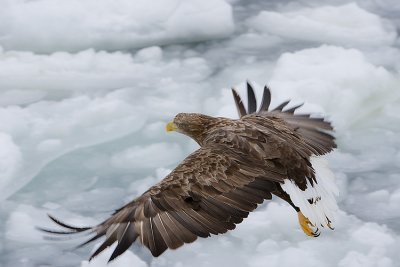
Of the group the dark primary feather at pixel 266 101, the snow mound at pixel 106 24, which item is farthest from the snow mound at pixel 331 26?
the dark primary feather at pixel 266 101

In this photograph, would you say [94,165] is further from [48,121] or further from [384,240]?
[384,240]

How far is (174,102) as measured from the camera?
267 inches

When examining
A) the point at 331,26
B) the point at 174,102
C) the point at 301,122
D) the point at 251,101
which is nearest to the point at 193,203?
the point at 301,122

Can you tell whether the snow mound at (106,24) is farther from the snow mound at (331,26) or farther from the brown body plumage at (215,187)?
the brown body plumage at (215,187)

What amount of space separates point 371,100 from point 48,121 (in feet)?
8.40

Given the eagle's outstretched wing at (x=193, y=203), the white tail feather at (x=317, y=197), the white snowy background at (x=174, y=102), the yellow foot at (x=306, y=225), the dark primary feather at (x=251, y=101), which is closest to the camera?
the eagle's outstretched wing at (x=193, y=203)

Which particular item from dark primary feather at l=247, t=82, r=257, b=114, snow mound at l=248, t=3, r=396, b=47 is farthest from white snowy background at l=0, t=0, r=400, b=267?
dark primary feather at l=247, t=82, r=257, b=114

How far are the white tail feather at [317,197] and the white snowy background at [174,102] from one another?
612 millimetres

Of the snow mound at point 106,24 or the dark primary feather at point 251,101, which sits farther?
the snow mound at point 106,24

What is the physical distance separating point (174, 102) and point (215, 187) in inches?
105

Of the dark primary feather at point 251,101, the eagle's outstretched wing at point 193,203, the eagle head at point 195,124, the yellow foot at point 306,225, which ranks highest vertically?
the dark primary feather at point 251,101

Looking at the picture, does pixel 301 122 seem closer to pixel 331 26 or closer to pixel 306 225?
pixel 306 225

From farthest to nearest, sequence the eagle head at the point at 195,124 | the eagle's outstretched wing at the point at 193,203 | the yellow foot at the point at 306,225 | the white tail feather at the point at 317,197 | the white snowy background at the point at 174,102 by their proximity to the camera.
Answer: the white snowy background at the point at 174,102 < the eagle head at the point at 195,124 < the yellow foot at the point at 306,225 < the white tail feather at the point at 317,197 < the eagle's outstretched wing at the point at 193,203

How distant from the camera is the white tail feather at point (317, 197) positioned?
441cm
